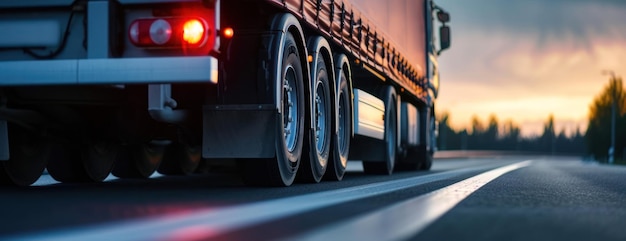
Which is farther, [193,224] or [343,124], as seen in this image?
[343,124]

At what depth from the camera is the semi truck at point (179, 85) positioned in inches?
258

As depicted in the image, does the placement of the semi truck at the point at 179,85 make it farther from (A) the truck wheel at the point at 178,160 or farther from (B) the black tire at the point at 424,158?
(B) the black tire at the point at 424,158

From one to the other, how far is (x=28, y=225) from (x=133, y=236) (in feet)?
3.36

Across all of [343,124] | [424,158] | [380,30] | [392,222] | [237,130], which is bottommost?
[392,222]

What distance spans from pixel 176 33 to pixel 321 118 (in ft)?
10.2

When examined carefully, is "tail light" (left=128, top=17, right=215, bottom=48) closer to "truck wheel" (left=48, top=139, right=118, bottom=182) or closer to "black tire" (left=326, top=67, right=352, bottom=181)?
"truck wheel" (left=48, top=139, right=118, bottom=182)

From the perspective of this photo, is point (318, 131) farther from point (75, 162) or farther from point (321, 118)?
point (75, 162)

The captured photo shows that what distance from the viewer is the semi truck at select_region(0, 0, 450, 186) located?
6555 millimetres

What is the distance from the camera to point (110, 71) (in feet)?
21.3

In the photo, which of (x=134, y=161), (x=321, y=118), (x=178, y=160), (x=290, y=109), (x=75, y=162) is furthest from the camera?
(x=178, y=160)

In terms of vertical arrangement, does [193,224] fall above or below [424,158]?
below

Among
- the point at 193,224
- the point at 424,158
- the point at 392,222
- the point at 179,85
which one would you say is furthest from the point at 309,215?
the point at 424,158

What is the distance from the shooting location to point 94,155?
976 centimetres

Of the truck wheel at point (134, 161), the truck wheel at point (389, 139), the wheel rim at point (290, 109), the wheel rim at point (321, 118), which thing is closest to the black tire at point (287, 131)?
the wheel rim at point (290, 109)
